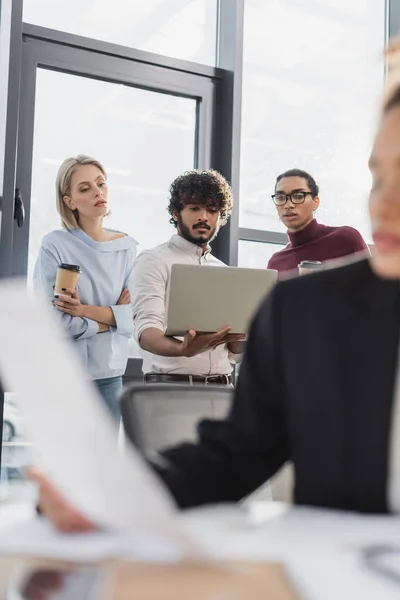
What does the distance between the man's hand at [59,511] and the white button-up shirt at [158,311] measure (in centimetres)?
208

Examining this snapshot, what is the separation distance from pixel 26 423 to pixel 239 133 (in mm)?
3848

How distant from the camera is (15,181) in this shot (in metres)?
3.58

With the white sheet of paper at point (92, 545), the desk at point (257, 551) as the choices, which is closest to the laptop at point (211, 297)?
the desk at point (257, 551)

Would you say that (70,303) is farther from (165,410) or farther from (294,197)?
(165,410)

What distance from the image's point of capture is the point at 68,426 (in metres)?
0.52

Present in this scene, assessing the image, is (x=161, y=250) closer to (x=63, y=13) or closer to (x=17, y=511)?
(x=63, y=13)

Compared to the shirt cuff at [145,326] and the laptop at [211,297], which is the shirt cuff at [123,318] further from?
the laptop at [211,297]

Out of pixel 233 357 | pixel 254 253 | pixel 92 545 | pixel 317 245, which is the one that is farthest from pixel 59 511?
pixel 254 253

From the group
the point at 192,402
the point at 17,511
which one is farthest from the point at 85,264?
the point at 17,511

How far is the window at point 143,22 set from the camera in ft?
12.5

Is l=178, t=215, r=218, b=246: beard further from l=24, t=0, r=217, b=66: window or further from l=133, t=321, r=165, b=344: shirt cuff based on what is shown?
l=24, t=0, r=217, b=66: window

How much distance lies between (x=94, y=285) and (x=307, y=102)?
201 centimetres

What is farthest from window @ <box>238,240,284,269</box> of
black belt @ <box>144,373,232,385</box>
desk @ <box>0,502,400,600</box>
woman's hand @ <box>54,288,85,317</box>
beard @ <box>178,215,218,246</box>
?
desk @ <box>0,502,400,600</box>

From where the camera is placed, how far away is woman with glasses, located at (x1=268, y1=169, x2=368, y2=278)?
3293mm
